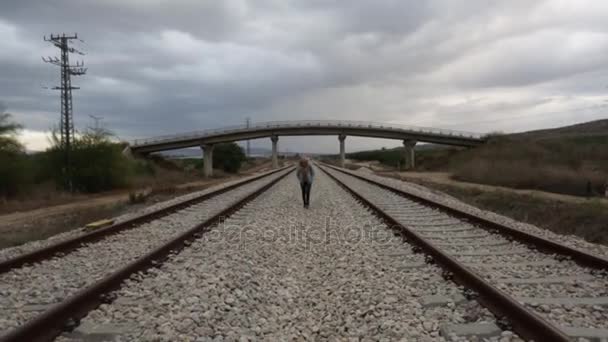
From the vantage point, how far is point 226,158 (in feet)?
252

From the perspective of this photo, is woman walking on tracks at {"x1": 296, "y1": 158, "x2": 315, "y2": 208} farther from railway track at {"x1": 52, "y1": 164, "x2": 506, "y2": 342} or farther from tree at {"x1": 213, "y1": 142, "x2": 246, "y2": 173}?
tree at {"x1": 213, "y1": 142, "x2": 246, "y2": 173}

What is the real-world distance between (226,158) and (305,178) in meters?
63.8

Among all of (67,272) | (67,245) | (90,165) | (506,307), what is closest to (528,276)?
(506,307)

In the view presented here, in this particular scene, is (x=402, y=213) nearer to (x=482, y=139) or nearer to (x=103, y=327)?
(x=103, y=327)

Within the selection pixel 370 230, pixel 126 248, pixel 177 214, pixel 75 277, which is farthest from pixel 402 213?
pixel 75 277

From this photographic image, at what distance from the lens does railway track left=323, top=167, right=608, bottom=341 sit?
402 centimetres

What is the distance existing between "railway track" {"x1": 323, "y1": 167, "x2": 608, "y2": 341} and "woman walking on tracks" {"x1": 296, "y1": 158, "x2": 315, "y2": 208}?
479cm

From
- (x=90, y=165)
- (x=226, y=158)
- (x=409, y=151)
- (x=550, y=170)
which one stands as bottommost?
(x=550, y=170)

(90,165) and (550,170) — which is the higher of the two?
(90,165)

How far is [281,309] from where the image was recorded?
5023 millimetres

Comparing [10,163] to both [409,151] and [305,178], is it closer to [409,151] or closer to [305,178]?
[305,178]

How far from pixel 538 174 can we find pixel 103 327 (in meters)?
27.0

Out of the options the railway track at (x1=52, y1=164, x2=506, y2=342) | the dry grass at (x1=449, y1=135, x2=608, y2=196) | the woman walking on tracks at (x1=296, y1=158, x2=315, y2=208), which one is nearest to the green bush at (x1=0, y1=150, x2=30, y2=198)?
the woman walking on tracks at (x1=296, y1=158, x2=315, y2=208)

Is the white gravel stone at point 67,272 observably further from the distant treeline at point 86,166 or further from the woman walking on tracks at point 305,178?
the distant treeline at point 86,166
